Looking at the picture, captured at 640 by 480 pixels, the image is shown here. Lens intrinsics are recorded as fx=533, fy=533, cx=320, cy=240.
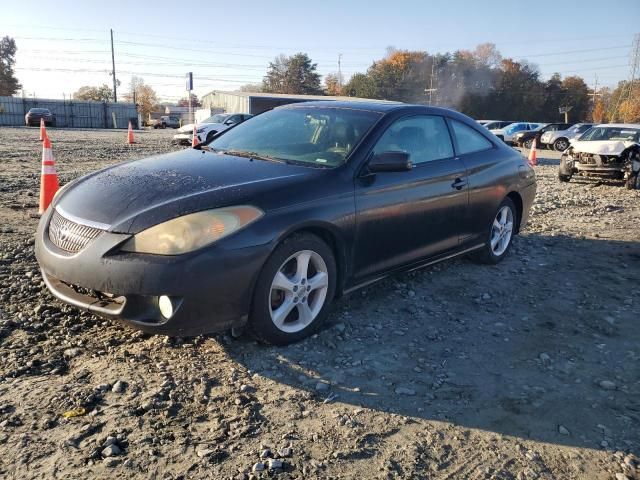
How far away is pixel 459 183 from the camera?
454 centimetres

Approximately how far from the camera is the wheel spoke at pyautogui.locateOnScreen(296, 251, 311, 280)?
3.27 meters

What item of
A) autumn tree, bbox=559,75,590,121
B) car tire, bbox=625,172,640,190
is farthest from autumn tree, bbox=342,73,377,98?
car tire, bbox=625,172,640,190

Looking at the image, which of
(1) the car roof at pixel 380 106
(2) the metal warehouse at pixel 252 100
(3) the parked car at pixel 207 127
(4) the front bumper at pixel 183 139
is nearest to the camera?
(1) the car roof at pixel 380 106

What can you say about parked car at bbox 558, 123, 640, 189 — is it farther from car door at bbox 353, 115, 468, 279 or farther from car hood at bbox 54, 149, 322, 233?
car hood at bbox 54, 149, 322, 233

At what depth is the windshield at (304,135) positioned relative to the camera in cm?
382

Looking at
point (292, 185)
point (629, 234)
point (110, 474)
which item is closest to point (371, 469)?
point (110, 474)

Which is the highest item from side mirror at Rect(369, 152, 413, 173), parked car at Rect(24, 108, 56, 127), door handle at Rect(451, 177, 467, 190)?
parked car at Rect(24, 108, 56, 127)

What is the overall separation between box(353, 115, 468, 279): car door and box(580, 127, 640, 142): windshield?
9.53m

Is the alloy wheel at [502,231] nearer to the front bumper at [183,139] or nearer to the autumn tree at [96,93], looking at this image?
the front bumper at [183,139]

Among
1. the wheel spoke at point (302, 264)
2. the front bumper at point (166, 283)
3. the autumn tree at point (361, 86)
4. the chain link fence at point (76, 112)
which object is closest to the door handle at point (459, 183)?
the wheel spoke at point (302, 264)

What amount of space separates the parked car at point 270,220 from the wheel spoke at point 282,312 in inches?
0.4

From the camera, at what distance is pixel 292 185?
10.8ft

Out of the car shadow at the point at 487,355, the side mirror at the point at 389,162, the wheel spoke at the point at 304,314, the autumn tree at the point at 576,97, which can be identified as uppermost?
the autumn tree at the point at 576,97

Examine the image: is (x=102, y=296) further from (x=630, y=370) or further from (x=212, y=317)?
(x=630, y=370)
